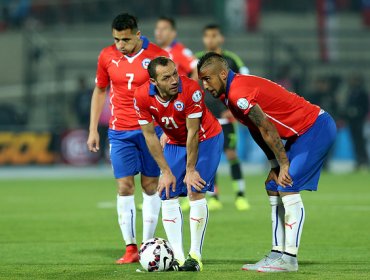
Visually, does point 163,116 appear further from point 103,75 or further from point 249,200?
point 249,200

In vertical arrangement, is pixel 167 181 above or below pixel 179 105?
below

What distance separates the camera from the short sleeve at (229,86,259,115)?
A: 7.89 meters

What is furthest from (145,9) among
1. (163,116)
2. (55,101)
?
(163,116)

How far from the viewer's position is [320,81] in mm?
23812

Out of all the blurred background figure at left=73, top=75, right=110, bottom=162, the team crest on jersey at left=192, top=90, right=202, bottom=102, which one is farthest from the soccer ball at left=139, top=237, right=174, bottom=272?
the blurred background figure at left=73, top=75, right=110, bottom=162

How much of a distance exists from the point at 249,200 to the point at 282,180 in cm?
759

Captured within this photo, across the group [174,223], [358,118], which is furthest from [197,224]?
[358,118]

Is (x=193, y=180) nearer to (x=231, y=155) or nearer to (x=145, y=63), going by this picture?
(x=145, y=63)

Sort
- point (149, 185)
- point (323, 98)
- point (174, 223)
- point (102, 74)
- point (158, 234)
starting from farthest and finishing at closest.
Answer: point (323, 98)
point (158, 234)
point (102, 74)
point (149, 185)
point (174, 223)

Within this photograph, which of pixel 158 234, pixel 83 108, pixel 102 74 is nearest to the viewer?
pixel 102 74

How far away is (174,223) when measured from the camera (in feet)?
28.2

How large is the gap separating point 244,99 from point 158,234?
3.85 m

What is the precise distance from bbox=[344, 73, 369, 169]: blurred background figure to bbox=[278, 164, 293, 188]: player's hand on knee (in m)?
14.9

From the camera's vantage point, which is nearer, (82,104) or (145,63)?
(145,63)
